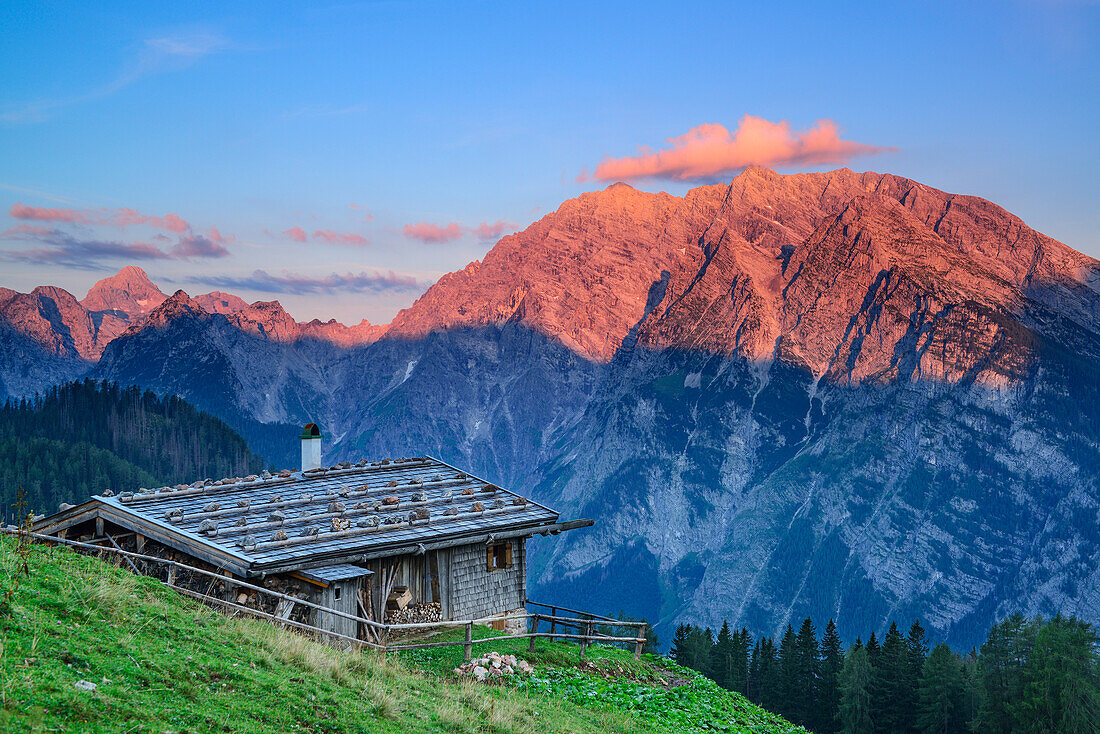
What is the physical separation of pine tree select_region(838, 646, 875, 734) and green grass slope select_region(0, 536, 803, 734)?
69397mm

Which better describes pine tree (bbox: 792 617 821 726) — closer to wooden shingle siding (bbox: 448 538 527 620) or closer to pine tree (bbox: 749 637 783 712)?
pine tree (bbox: 749 637 783 712)

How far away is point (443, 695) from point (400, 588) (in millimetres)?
9129

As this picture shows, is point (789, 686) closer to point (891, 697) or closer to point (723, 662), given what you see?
point (723, 662)

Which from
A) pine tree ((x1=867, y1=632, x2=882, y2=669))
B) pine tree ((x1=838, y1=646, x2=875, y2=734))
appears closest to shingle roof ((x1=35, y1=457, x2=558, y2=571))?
pine tree ((x1=838, y1=646, x2=875, y2=734))

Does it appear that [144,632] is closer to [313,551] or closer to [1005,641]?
[313,551]

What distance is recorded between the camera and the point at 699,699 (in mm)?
26484

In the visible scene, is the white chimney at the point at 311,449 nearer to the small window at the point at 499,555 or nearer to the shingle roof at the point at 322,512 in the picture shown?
the shingle roof at the point at 322,512

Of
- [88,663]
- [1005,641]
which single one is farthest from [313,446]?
[1005,641]

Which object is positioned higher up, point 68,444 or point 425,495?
point 425,495

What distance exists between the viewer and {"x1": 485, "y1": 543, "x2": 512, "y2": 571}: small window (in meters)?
29.9

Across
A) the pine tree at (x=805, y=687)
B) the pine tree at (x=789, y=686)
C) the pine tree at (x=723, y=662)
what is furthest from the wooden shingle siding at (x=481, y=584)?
the pine tree at (x=723, y=662)

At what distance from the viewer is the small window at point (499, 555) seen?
29.9 metres

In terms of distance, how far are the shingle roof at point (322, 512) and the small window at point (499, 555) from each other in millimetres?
1204

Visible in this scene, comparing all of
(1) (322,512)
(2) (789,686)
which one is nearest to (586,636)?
(1) (322,512)
